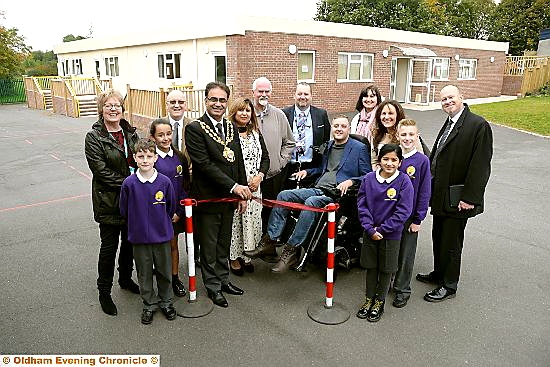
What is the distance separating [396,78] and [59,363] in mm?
21531

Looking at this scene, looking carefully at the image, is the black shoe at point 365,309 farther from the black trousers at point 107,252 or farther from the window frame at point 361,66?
the window frame at point 361,66

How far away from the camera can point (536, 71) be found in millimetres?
26766

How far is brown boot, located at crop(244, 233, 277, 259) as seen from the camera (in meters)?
4.51

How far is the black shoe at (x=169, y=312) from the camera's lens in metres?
3.68

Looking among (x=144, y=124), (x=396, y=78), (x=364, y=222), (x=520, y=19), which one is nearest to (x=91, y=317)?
(x=364, y=222)

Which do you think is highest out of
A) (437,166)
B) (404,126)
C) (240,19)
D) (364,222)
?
(240,19)

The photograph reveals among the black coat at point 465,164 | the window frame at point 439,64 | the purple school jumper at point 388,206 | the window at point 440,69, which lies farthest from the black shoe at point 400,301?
the window at point 440,69

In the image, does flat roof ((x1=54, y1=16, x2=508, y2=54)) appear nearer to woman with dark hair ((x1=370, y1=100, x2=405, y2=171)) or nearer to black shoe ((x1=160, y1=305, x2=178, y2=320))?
woman with dark hair ((x1=370, y1=100, x2=405, y2=171))

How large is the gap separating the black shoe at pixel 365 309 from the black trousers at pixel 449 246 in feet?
2.77

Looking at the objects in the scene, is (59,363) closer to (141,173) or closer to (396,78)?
(141,173)

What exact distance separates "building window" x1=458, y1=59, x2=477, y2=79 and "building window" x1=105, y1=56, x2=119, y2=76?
18887 mm

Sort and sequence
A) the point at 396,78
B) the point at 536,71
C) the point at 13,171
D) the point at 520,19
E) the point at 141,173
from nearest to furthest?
the point at 141,173
the point at 13,171
the point at 396,78
the point at 536,71
the point at 520,19

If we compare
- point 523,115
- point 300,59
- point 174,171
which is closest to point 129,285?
point 174,171

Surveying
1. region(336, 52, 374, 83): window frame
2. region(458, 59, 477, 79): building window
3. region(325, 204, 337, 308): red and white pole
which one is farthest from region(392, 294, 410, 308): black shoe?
region(458, 59, 477, 79): building window
